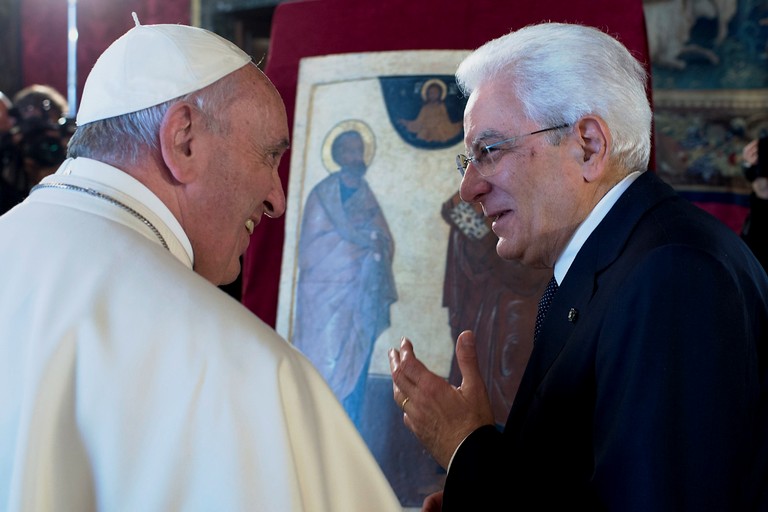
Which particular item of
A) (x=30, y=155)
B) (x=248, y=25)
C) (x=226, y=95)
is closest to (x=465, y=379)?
(x=226, y=95)

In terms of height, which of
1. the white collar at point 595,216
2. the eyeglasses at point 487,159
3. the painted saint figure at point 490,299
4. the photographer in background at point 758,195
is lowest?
the painted saint figure at point 490,299

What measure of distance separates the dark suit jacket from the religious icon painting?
43.5 inches

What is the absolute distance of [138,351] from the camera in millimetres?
1514

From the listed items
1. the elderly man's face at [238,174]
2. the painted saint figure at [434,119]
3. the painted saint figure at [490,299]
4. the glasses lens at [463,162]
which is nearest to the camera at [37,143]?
the painted saint figure at [434,119]

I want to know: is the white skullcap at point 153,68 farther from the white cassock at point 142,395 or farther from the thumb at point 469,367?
the thumb at point 469,367

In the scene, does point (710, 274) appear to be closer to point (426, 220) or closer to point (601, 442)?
point (601, 442)

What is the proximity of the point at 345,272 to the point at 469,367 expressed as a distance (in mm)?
1247

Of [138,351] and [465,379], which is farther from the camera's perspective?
[465,379]

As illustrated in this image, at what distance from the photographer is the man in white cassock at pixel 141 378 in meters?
1.48

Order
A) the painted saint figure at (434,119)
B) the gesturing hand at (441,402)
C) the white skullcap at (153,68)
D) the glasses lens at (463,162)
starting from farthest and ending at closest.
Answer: the painted saint figure at (434,119) < the glasses lens at (463,162) < the gesturing hand at (441,402) < the white skullcap at (153,68)

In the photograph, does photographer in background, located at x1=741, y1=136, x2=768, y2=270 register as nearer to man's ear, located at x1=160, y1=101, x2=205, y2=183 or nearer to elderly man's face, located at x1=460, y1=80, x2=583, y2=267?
elderly man's face, located at x1=460, y1=80, x2=583, y2=267

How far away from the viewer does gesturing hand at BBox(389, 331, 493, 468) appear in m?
2.17

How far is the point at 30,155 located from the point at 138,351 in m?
3.97

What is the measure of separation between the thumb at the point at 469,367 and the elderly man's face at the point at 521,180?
0.82 feet
